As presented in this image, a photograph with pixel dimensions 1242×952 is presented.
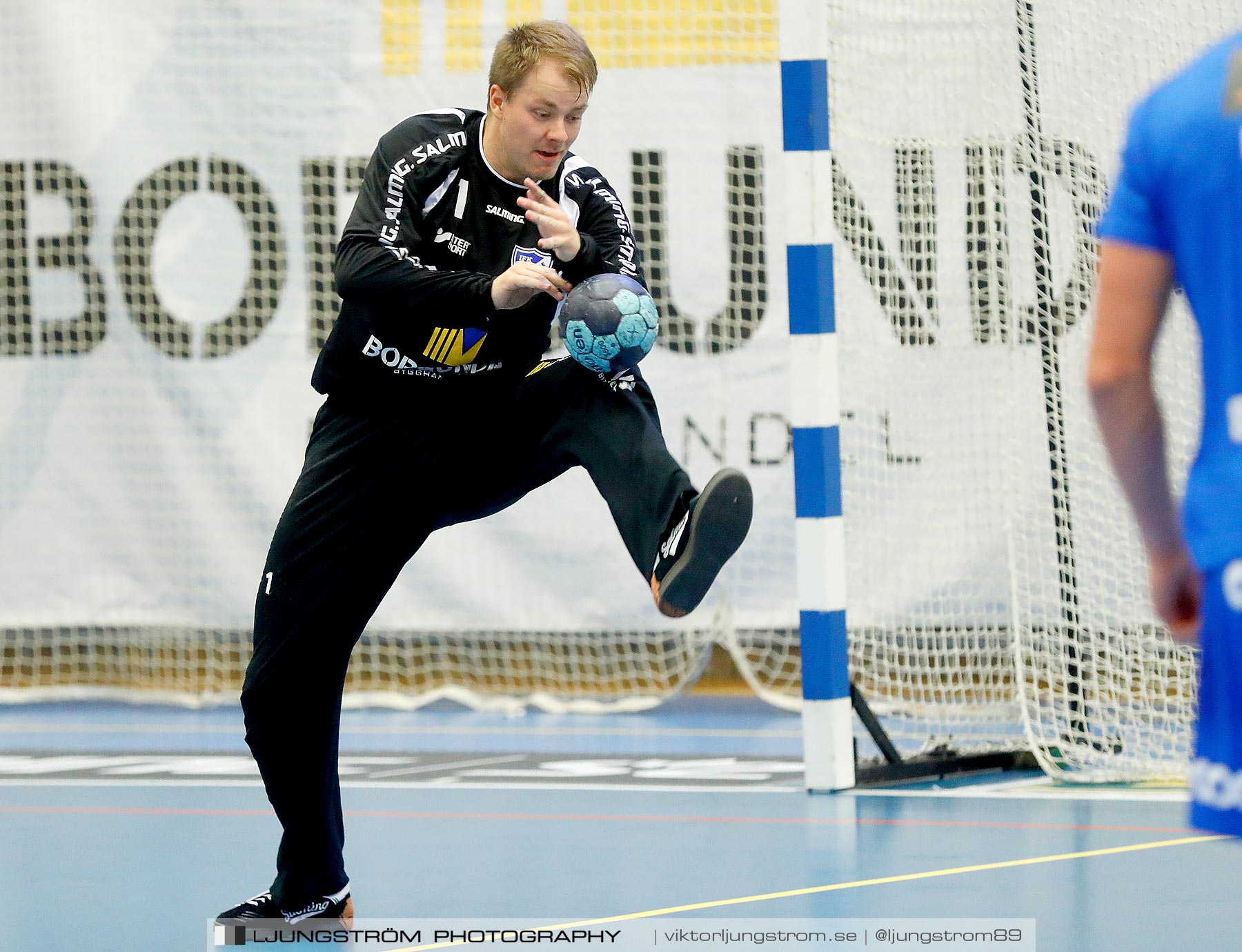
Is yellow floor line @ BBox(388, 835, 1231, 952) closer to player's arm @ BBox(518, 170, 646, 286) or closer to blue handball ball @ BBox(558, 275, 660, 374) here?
blue handball ball @ BBox(558, 275, 660, 374)

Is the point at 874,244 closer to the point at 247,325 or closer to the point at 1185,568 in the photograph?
the point at 247,325

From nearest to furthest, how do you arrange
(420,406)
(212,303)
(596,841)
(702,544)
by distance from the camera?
(702,544)
(420,406)
(596,841)
(212,303)

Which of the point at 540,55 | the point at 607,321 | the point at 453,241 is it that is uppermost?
the point at 540,55

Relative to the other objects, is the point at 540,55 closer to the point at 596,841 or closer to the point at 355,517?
the point at 355,517

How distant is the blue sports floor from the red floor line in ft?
0.05

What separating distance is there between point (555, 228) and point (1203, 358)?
235cm

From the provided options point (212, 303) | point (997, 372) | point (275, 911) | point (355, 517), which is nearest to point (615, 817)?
point (275, 911)

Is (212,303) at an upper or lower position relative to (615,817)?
upper

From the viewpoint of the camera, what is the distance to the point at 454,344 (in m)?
4.50

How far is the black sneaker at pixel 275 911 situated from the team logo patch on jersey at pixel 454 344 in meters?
1.53

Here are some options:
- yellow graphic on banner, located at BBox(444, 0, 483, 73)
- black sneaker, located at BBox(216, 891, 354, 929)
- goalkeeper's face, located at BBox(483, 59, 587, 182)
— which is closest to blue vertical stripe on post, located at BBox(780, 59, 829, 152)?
goalkeeper's face, located at BBox(483, 59, 587, 182)

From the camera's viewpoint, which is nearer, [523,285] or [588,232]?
[523,285]

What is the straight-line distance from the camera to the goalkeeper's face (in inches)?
169

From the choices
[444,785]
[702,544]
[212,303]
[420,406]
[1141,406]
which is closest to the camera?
[1141,406]
